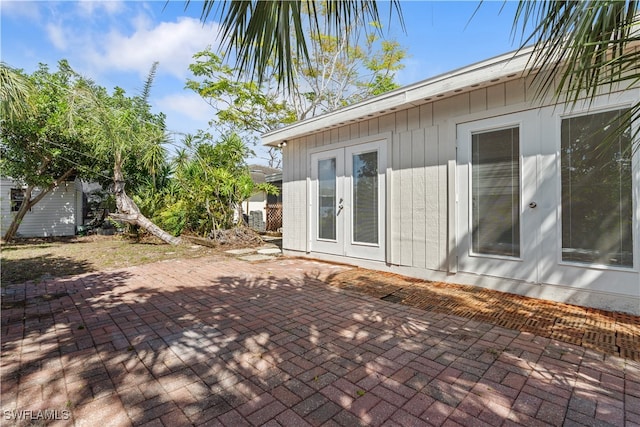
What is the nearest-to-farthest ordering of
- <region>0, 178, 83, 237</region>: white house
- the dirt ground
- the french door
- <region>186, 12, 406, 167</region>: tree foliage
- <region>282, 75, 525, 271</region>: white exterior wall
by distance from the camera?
<region>282, 75, 525, 271</region>: white exterior wall, the dirt ground, the french door, <region>0, 178, 83, 237</region>: white house, <region>186, 12, 406, 167</region>: tree foliage

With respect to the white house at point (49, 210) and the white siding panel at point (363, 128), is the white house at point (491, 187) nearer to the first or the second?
the white siding panel at point (363, 128)

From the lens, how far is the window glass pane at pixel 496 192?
3959mm

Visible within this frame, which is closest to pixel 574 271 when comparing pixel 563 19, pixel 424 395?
pixel 424 395

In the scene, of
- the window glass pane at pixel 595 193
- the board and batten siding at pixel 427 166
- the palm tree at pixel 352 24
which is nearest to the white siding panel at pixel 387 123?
the board and batten siding at pixel 427 166

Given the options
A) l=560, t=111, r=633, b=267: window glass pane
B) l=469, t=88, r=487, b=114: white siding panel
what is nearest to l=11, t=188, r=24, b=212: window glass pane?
l=469, t=88, r=487, b=114: white siding panel

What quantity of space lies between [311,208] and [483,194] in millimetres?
3474

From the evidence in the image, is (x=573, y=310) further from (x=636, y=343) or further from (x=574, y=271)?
(x=636, y=343)

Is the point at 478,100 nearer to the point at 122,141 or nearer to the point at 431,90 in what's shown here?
the point at 431,90

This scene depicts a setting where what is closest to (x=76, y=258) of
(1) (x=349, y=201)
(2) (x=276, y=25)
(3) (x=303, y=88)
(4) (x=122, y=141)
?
(4) (x=122, y=141)

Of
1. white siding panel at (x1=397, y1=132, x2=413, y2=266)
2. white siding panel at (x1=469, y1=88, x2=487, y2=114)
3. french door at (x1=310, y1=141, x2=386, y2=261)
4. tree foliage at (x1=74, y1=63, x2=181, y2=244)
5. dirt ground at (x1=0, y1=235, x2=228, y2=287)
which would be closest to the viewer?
white siding panel at (x1=469, y1=88, x2=487, y2=114)

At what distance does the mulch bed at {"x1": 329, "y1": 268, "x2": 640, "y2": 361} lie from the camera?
2635mm

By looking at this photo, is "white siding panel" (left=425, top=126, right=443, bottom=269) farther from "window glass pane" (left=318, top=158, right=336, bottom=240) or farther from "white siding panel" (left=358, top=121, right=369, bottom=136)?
"window glass pane" (left=318, top=158, right=336, bottom=240)

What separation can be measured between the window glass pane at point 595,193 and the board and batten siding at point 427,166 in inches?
29.4

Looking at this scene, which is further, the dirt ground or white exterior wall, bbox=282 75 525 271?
the dirt ground
